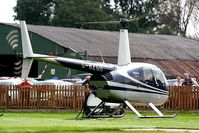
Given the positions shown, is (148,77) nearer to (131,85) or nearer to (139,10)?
(131,85)

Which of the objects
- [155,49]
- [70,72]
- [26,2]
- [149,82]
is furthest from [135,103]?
[26,2]

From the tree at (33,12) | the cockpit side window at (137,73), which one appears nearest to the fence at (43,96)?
the cockpit side window at (137,73)

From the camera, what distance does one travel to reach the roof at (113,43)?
61344 mm

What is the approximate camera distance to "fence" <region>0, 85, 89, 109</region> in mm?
35062

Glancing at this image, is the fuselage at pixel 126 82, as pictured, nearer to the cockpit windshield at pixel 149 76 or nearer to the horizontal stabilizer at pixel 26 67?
the cockpit windshield at pixel 149 76

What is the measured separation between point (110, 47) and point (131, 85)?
39.1 meters

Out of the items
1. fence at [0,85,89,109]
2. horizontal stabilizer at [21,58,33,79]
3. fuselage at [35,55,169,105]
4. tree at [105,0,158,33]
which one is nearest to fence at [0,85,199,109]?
fence at [0,85,89,109]

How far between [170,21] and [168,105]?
248ft

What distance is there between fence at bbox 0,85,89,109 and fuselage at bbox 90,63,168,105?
30.6ft

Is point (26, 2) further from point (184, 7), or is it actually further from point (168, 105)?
point (168, 105)

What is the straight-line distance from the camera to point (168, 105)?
118ft

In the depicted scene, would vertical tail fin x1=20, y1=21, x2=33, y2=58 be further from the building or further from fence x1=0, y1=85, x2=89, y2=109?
the building

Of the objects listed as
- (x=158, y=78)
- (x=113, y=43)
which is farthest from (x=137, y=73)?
(x=113, y=43)

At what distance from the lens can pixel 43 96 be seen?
116ft
